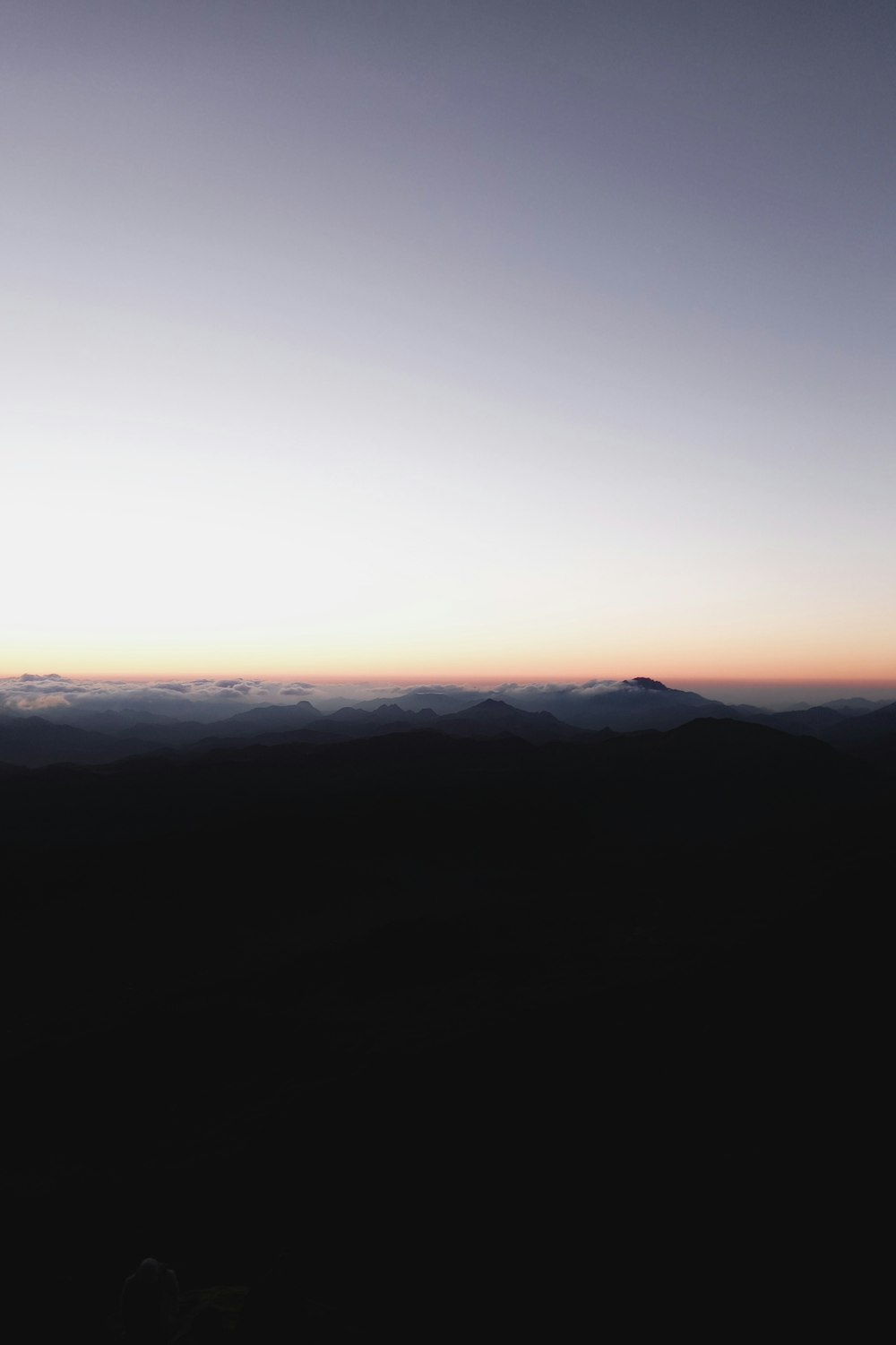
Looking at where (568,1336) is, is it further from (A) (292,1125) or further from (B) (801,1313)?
(A) (292,1125)

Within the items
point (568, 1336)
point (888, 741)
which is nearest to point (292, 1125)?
point (568, 1336)

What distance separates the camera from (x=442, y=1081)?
34312 millimetres

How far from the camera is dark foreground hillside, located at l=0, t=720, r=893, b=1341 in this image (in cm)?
2219

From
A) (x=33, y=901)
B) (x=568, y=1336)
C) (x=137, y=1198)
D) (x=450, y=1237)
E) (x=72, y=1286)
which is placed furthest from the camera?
(x=33, y=901)

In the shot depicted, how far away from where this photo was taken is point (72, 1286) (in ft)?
69.4

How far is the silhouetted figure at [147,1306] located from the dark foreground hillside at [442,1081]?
2.25 metres

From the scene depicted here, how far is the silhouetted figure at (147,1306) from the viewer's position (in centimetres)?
1513

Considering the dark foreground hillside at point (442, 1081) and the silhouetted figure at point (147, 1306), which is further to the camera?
the dark foreground hillside at point (442, 1081)

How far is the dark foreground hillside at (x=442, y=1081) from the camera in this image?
2219 centimetres

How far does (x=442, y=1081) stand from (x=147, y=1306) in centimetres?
2148

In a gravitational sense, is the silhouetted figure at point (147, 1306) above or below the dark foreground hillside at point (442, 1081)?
above

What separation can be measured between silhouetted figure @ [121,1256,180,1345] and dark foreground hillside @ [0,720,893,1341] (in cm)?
225

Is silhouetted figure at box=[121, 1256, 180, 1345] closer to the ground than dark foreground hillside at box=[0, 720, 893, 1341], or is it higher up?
higher up

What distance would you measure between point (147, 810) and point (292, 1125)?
276 ft
